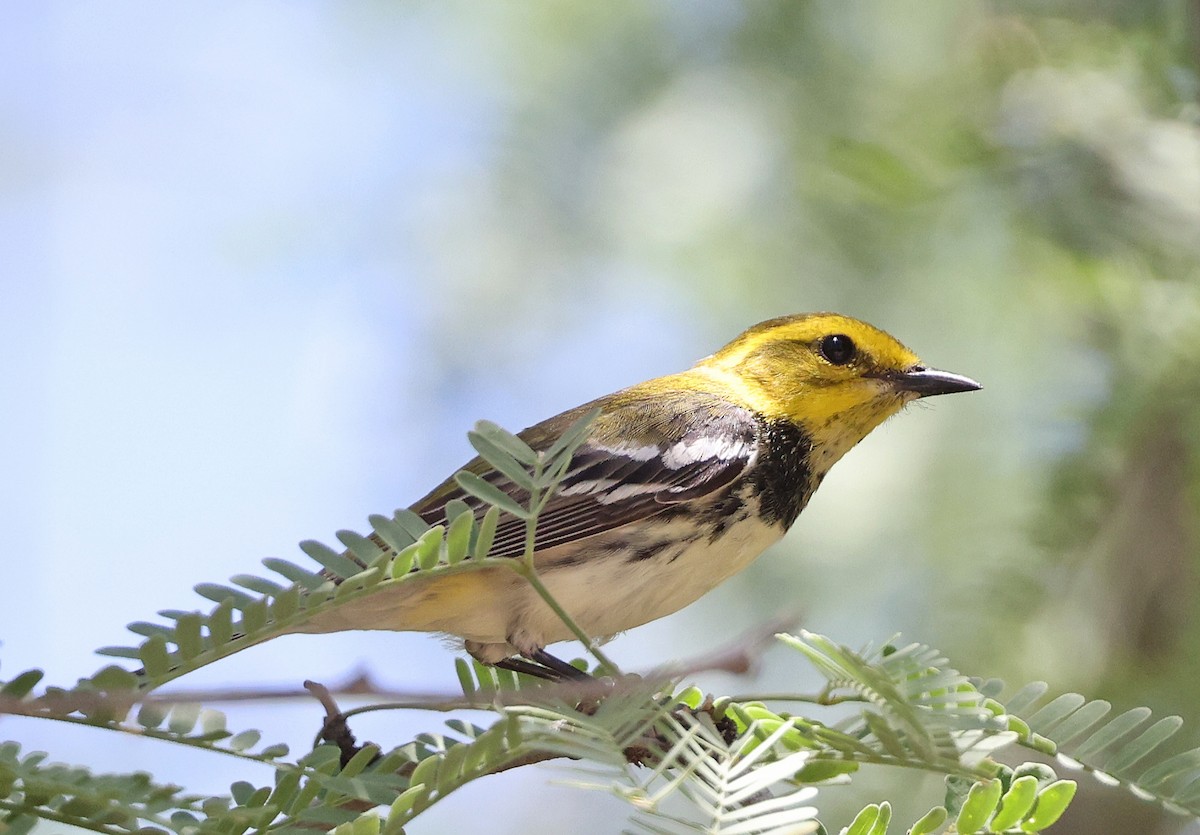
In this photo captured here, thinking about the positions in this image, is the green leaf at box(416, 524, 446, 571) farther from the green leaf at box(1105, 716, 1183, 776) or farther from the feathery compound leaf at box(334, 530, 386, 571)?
the green leaf at box(1105, 716, 1183, 776)

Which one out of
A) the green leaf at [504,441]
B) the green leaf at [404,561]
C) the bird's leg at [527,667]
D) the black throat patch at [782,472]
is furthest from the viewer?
the black throat patch at [782,472]

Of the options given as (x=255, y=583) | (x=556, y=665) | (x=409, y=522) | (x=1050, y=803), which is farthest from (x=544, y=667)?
(x=1050, y=803)

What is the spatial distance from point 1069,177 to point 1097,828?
71.5 inches

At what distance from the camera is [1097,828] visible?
3492 mm

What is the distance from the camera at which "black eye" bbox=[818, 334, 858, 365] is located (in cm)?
375

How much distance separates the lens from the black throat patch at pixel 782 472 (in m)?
3.33

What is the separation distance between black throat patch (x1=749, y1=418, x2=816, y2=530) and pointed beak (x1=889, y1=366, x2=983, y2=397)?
316 mm

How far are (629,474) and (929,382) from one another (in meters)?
0.93

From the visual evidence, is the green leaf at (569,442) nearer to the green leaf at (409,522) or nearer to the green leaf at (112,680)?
the green leaf at (409,522)

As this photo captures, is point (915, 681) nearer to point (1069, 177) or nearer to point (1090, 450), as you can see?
point (1090, 450)

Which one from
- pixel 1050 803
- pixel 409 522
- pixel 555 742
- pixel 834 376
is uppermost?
pixel 834 376

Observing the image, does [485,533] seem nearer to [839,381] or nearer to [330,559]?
[330,559]

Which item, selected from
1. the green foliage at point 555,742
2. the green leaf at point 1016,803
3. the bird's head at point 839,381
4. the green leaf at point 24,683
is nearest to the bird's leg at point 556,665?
the bird's head at point 839,381

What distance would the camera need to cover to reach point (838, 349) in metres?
3.77
